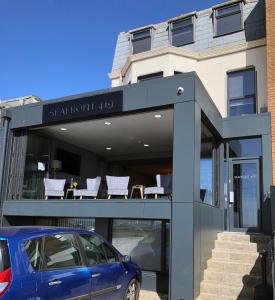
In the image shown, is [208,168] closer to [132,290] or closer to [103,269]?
[132,290]

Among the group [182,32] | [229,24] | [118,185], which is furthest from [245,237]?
[182,32]

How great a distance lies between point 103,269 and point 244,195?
6830 millimetres

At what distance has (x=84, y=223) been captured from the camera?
11.7 metres

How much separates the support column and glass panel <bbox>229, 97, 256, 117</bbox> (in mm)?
4940

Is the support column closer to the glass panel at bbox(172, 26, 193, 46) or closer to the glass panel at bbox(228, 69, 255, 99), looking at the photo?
the glass panel at bbox(228, 69, 255, 99)

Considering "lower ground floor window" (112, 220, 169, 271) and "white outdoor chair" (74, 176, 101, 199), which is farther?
"white outdoor chair" (74, 176, 101, 199)

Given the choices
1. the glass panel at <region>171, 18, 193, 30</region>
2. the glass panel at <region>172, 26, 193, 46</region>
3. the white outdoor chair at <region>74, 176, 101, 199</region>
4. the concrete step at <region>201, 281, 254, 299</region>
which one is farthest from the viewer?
the glass panel at <region>171, 18, 193, 30</region>

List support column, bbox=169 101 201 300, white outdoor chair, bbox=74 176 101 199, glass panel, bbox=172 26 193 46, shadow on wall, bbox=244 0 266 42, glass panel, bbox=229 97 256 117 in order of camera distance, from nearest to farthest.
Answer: support column, bbox=169 101 201 300, white outdoor chair, bbox=74 176 101 199, glass panel, bbox=229 97 256 117, shadow on wall, bbox=244 0 266 42, glass panel, bbox=172 26 193 46

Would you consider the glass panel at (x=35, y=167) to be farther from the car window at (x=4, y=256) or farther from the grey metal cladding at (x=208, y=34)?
the car window at (x=4, y=256)

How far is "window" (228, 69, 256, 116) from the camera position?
12.9 meters

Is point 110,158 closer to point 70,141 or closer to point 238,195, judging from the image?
point 70,141

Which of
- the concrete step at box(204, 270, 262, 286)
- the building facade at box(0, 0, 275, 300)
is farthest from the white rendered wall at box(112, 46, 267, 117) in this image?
the concrete step at box(204, 270, 262, 286)

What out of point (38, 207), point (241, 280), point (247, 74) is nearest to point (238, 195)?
point (241, 280)

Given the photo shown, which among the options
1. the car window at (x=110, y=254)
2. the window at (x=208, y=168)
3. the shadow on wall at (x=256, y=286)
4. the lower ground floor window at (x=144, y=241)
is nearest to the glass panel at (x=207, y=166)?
the window at (x=208, y=168)
